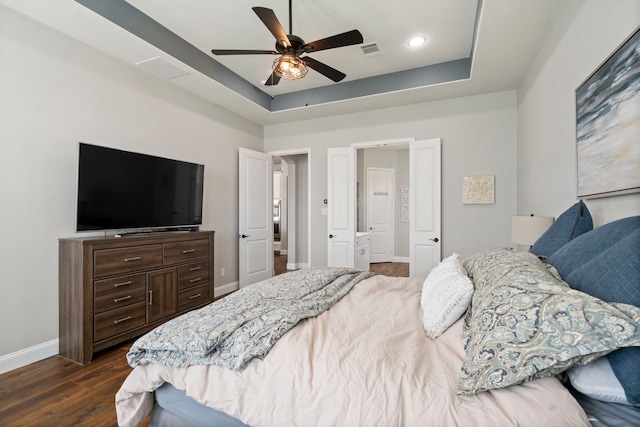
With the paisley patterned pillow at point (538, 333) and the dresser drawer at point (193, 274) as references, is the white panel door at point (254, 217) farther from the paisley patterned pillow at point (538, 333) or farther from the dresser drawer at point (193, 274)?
the paisley patterned pillow at point (538, 333)

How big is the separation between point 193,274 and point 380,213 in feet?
Result: 16.0

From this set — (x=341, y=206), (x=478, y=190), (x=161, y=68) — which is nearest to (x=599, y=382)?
(x=478, y=190)

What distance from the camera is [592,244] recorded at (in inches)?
48.2

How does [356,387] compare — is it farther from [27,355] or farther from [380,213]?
[380,213]

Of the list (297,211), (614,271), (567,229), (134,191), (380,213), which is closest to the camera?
(614,271)

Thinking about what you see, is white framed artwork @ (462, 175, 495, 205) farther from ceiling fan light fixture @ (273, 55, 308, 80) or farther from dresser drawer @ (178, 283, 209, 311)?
dresser drawer @ (178, 283, 209, 311)

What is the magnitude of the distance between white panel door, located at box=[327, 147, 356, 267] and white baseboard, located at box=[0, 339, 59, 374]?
3.30 metres

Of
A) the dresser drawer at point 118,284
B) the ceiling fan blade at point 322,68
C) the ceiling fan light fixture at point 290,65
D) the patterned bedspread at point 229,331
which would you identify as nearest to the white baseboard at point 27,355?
the dresser drawer at point 118,284

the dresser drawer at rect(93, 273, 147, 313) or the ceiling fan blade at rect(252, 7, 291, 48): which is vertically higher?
the ceiling fan blade at rect(252, 7, 291, 48)

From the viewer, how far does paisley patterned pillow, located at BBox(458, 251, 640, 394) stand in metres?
0.78

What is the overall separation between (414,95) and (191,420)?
408cm

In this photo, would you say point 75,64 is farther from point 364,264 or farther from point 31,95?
point 364,264

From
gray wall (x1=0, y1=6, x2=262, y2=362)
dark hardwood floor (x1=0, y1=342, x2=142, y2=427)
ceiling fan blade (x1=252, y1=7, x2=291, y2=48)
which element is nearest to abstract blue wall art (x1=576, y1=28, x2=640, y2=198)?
ceiling fan blade (x1=252, y1=7, x2=291, y2=48)

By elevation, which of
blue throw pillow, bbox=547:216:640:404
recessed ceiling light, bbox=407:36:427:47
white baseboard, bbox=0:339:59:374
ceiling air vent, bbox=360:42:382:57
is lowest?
white baseboard, bbox=0:339:59:374
